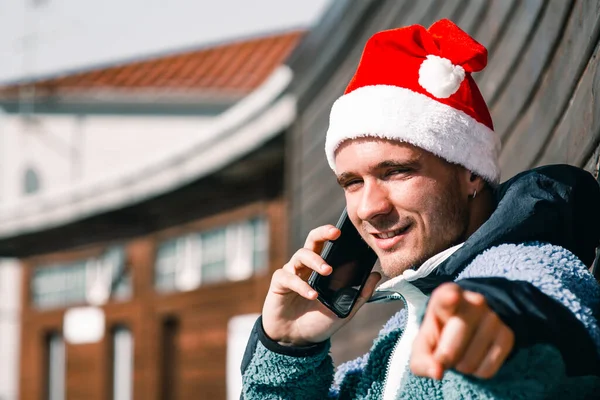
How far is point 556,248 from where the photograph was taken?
1.45 meters

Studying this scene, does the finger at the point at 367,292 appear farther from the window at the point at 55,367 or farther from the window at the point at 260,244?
the window at the point at 55,367

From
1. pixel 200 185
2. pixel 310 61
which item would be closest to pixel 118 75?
pixel 200 185

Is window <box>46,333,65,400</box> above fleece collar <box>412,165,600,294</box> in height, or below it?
below

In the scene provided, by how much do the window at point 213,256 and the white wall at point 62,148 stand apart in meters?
4.02

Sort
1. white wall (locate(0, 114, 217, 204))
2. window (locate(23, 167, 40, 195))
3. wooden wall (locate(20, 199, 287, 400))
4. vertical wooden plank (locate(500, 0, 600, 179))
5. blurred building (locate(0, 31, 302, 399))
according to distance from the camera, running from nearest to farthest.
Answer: vertical wooden plank (locate(500, 0, 600, 179))
blurred building (locate(0, 31, 302, 399))
wooden wall (locate(20, 199, 287, 400))
white wall (locate(0, 114, 217, 204))
window (locate(23, 167, 40, 195))

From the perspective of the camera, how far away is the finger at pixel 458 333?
3.29 feet

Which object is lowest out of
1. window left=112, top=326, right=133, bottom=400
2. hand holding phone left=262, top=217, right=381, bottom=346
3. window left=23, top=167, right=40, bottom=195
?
window left=112, top=326, right=133, bottom=400

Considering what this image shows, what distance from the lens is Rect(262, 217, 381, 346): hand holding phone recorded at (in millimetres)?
1836

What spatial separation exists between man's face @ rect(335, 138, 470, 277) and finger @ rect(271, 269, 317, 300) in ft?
0.50

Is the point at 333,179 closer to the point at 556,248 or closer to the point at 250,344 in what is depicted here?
the point at 250,344

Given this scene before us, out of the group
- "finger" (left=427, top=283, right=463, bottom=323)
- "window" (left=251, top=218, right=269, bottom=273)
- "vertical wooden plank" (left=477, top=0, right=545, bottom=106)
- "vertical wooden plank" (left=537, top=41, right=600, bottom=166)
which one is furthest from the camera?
"window" (left=251, top=218, right=269, bottom=273)

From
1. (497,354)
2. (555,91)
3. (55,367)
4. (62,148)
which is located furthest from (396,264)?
(62,148)

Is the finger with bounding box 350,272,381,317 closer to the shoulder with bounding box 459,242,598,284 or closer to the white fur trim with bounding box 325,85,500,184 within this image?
the white fur trim with bounding box 325,85,500,184

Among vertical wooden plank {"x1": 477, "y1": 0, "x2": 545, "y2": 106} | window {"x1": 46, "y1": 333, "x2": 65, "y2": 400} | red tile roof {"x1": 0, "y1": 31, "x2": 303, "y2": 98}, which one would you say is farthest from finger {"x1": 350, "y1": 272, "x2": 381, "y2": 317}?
window {"x1": 46, "y1": 333, "x2": 65, "y2": 400}
